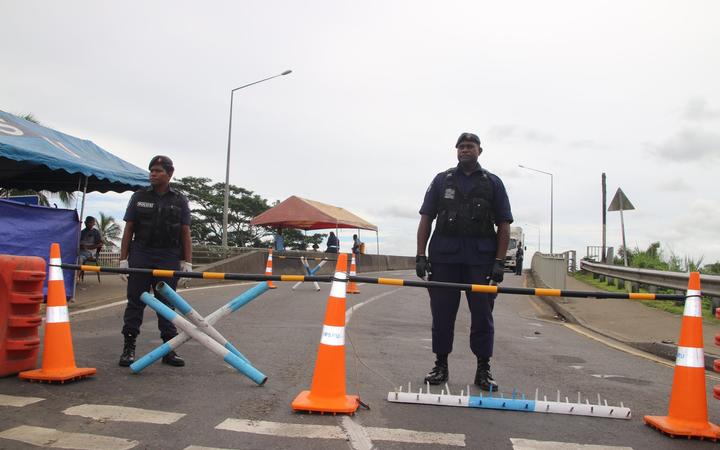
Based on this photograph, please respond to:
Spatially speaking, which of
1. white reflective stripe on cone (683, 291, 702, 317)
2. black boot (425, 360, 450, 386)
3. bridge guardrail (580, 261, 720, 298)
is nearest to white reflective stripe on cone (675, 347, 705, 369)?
white reflective stripe on cone (683, 291, 702, 317)

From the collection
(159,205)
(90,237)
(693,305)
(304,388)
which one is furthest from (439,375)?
(90,237)

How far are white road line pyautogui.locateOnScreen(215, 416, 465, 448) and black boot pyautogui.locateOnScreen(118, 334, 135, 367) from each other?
2.00 metres

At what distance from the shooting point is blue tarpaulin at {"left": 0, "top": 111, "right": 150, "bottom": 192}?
10.8 metres

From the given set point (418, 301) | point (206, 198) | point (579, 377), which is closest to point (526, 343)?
point (579, 377)

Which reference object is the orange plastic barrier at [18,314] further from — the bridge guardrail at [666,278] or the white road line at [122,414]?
the bridge guardrail at [666,278]

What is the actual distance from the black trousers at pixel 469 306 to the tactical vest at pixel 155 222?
2612mm

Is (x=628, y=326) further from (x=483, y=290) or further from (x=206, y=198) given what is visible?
(x=206, y=198)

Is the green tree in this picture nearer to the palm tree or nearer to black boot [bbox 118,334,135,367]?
the palm tree

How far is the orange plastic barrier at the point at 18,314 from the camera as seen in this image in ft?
15.7

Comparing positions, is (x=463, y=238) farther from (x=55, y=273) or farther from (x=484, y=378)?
(x=55, y=273)

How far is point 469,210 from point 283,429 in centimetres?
237

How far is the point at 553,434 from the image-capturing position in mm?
3738

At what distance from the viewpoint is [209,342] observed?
488cm

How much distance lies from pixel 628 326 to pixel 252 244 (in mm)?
39023
